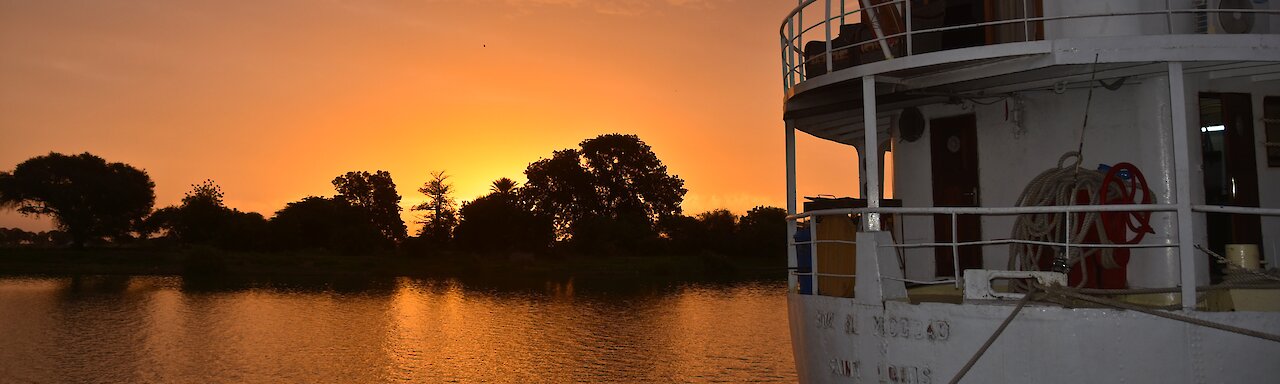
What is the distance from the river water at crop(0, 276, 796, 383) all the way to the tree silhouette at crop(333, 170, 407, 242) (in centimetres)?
3762

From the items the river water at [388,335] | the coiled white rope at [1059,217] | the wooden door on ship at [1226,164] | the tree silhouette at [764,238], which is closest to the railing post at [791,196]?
the coiled white rope at [1059,217]

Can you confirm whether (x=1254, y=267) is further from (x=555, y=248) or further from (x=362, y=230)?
(x=362, y=230)

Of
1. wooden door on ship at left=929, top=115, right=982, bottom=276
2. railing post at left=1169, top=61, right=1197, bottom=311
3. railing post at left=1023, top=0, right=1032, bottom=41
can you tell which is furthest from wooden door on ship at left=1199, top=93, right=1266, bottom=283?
wooden door on ship at left=929, top=115, right=982, bottom=276

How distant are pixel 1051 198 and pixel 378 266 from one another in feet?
216

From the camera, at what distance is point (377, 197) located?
93562 mm

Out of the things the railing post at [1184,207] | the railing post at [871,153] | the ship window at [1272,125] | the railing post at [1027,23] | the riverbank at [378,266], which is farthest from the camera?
the riverbank at [378,266]

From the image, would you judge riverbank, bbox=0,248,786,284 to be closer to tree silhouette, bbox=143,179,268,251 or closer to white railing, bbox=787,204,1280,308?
tree silhouette, bbox=143,179,268,251

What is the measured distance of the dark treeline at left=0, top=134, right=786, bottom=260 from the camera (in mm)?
77562

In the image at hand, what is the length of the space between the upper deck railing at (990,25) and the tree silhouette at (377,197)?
83575 mm

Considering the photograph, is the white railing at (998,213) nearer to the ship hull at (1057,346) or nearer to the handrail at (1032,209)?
the handrail at (1032,209)

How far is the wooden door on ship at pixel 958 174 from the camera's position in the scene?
11.0 m

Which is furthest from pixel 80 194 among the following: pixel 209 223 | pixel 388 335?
pixel 388 335

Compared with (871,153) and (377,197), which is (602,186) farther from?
(871,153)

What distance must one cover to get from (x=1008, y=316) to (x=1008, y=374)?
529mm
